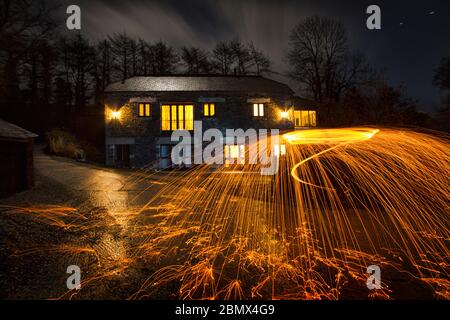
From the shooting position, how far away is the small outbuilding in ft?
30.1

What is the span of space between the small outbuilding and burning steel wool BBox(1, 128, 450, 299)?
291cm

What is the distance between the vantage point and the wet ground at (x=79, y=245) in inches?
157

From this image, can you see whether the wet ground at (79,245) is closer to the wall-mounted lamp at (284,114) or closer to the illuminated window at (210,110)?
the illuminated window at (210,110)

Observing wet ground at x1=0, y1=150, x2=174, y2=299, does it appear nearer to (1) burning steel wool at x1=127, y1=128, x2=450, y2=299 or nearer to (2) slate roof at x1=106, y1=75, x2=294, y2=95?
(1) burning steel wool at x1=127, y1=128, x2=450, y2=299

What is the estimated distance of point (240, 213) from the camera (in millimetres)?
8148

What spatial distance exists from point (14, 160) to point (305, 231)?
35.4 ft

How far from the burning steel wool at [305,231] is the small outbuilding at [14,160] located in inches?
114

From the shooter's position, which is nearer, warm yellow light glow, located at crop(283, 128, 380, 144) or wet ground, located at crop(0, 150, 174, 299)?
→ wet ground, located at crop(0, 150, 174, 299)

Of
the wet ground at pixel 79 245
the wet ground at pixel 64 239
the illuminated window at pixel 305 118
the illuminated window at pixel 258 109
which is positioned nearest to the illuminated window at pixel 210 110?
the illuminated window at pixel 258 109

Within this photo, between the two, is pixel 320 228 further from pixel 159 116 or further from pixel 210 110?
pixel 159 116

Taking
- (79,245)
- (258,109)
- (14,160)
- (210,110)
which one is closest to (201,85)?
(210,110)

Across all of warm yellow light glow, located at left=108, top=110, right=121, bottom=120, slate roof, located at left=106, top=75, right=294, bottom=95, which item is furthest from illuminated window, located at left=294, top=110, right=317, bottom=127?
warm yellow light glow, located at left=108, top=110, right=121, bottom=120

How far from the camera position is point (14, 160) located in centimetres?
976

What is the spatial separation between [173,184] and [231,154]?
9.19 m
